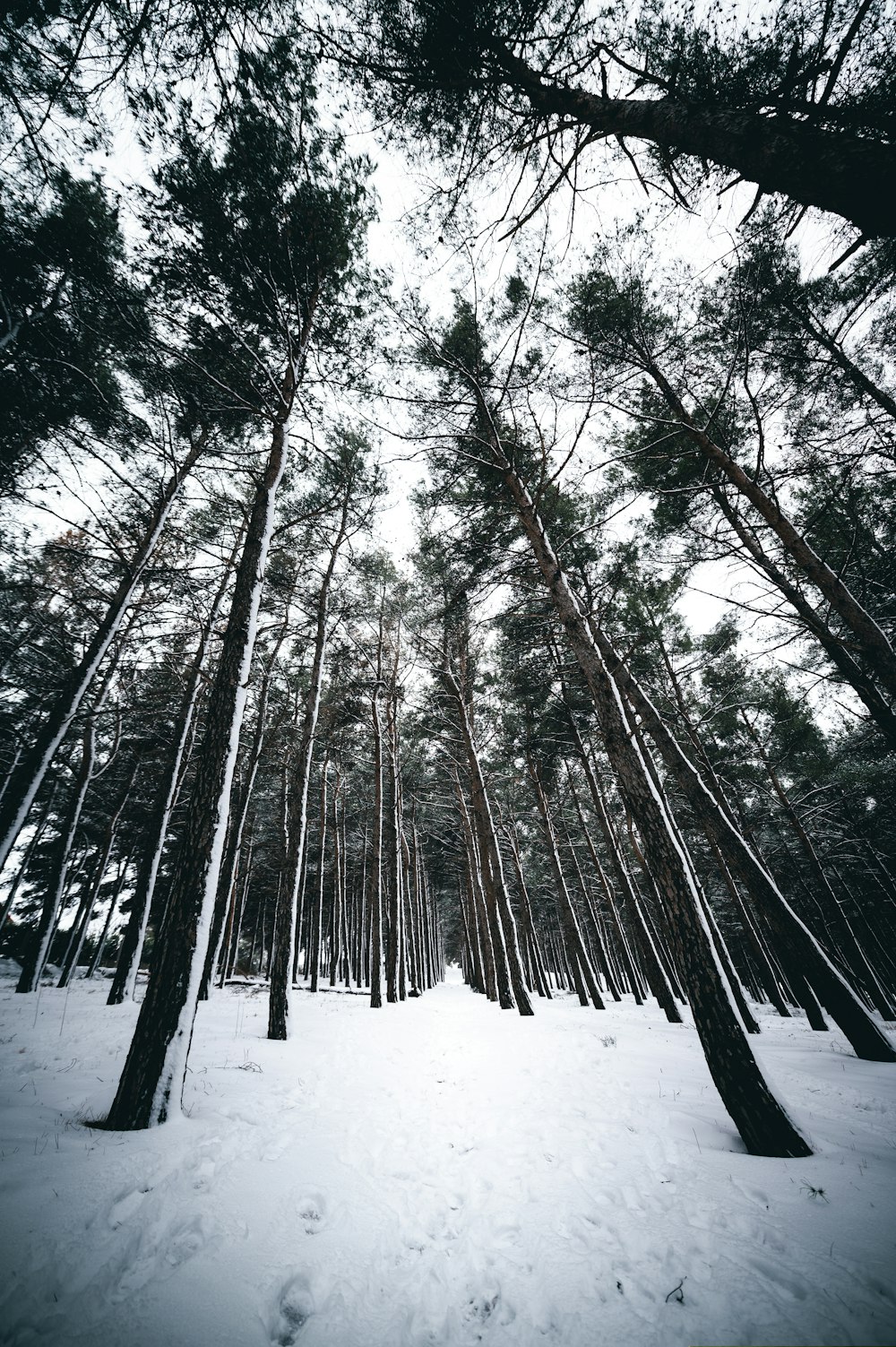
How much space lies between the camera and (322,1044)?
6.82 m

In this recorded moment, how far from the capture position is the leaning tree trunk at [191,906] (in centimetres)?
351

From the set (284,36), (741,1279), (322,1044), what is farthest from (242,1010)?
(284,36)

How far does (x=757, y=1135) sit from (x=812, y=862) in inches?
432

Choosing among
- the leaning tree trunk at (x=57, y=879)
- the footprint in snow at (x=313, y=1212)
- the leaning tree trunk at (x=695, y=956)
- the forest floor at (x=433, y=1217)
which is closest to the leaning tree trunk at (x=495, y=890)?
the forest floor at (x=433, y=1217)

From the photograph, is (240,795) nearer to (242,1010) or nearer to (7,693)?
A: (242,1010)

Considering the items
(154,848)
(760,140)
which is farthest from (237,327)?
(154,848)

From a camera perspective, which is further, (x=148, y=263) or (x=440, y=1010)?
(x=440, y=1010)

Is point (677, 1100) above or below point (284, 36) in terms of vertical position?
below

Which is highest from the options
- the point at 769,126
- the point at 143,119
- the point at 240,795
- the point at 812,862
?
the point at 143,119

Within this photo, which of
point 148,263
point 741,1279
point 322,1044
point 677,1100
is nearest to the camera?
point 741,1279

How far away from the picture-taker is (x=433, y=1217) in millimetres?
2770

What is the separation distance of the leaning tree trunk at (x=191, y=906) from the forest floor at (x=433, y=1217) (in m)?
0.29

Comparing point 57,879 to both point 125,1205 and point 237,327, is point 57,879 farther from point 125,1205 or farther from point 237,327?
point 237,327

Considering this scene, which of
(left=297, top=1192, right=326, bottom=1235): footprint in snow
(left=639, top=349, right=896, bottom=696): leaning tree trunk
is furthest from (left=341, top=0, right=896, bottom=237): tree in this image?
(left=297, top=1192, right=326, bottom=1235): footprint in snow
